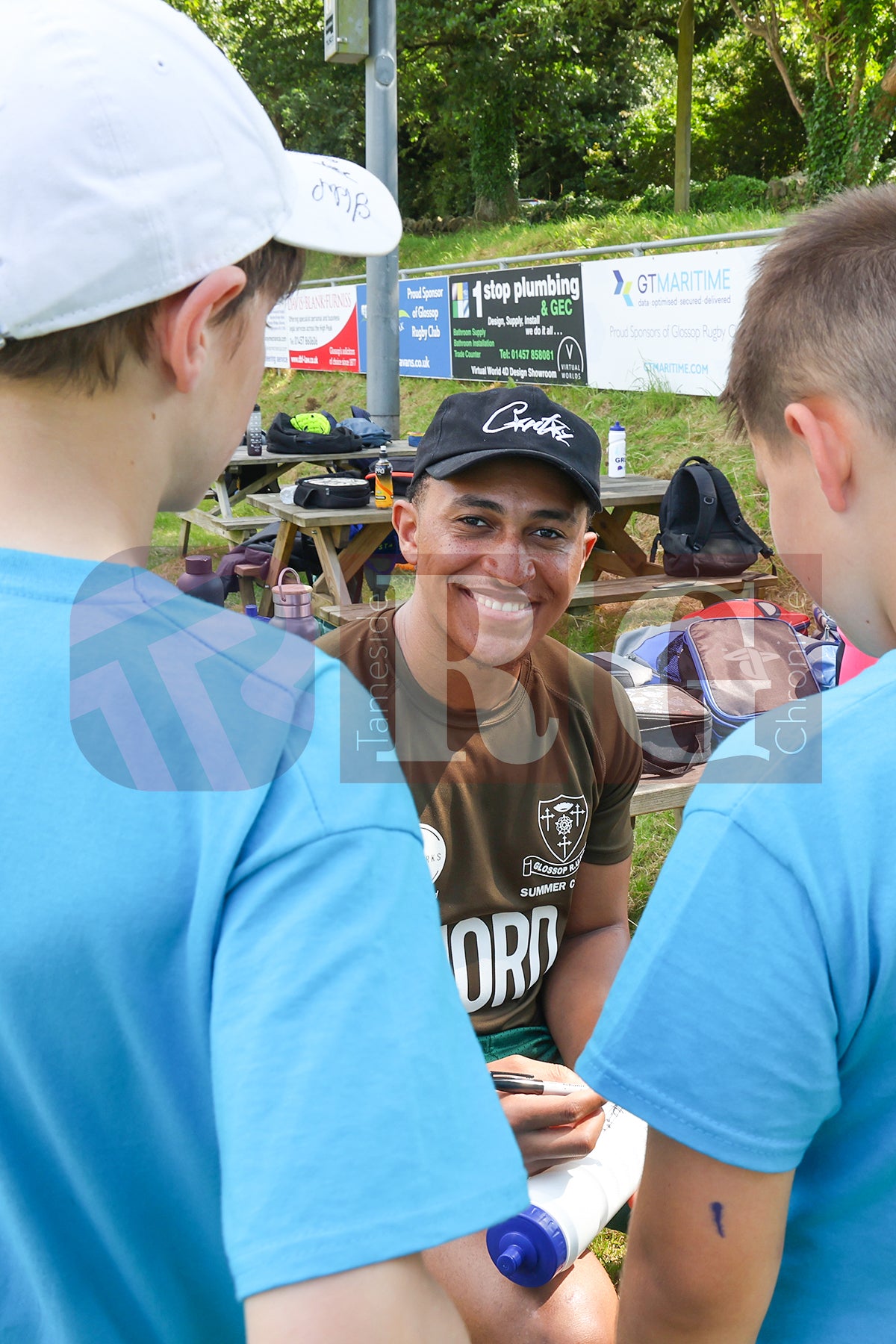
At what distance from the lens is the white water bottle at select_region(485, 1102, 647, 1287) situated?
1.59m

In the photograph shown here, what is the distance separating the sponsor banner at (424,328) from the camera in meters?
14.1

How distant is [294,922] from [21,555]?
11.7 inches

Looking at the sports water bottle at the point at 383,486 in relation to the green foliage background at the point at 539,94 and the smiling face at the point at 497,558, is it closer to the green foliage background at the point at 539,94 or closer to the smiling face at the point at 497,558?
the smiling face at the point at 497,558

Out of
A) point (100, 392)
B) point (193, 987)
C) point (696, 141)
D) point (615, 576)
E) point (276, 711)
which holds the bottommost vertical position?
point (615, 576)

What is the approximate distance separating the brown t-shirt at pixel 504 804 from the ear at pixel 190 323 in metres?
1.26

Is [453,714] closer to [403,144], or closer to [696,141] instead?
[696,141]

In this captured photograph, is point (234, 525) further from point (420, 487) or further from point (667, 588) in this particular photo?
point (420, 487)

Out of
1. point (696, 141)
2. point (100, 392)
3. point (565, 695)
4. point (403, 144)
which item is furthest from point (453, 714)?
point (403, 144)

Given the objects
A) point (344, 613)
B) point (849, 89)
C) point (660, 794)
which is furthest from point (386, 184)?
point (849, 89)

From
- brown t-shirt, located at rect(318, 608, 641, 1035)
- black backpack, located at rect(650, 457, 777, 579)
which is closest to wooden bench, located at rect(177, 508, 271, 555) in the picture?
black backpack, located at rect(650, 457, 777, 579)

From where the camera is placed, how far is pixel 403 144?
30719mm

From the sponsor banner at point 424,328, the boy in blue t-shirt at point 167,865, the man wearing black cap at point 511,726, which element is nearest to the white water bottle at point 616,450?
the man wearing black cap at point 511,726

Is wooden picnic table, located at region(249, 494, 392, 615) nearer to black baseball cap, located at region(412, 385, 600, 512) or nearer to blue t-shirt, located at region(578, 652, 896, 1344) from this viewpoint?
black baseball cap, located at region(412, 385, 600, 512)

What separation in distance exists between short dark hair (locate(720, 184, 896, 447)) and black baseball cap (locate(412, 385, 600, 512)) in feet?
3.06
